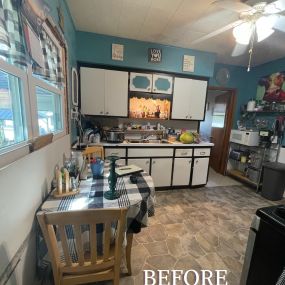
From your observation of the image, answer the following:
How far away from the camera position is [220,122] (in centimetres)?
447

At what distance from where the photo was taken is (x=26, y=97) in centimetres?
103

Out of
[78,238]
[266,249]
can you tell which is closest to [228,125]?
[266,249]

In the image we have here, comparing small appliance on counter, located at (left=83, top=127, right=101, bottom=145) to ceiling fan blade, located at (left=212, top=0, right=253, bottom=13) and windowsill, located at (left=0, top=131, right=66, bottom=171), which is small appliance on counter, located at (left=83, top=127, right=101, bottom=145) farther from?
ceiling fan blade, located at (left=212, top=0, right=253, bottom=13)

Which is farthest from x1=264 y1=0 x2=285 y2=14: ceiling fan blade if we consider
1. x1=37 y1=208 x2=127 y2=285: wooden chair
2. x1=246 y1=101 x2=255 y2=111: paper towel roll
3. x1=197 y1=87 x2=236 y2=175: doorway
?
x1=246 y1=101 x2=255 y2=111: paper towel roll

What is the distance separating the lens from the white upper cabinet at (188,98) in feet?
10.3

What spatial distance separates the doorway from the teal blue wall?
855mm

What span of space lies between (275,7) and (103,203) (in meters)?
2.09

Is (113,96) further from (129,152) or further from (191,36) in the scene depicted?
(191,36)

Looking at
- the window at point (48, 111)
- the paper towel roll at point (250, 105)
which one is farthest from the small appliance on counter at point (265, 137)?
the window at point (48, 111)

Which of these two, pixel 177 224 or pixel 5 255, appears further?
pixel 177 224

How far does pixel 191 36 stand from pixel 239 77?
6.84 feet

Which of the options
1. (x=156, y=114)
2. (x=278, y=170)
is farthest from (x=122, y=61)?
(x=278, y=170)

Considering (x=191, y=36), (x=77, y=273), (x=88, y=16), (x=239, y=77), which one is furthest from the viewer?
(x=239, y=77)

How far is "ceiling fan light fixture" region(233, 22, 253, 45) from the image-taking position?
5.42 ft
